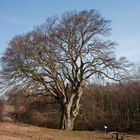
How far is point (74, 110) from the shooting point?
40438mm

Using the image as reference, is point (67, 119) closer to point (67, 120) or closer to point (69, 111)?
point (67, 120)

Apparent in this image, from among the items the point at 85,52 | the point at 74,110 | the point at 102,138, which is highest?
the point at 85,52

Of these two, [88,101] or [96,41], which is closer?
[96,41]

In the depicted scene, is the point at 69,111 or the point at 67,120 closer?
the point at 67,120

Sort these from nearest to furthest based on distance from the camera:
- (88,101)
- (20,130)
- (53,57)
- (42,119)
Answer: (20,130), (53,57), (88,101), (42,119)

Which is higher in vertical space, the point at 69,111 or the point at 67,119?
the point at 69,111

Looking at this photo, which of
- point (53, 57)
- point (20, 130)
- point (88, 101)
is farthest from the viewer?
point (88, 101)

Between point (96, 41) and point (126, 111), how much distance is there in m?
16.1

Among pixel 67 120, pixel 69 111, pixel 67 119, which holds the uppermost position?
pixel 69 111

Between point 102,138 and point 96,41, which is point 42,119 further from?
point 102,138

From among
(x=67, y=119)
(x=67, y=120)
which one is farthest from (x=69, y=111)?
(x=67, y=120)

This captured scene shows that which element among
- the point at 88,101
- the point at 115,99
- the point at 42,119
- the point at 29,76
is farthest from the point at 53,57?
the point at 115,99

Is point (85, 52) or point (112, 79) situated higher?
point (85, 52)

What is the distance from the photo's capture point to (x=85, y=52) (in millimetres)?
39625
